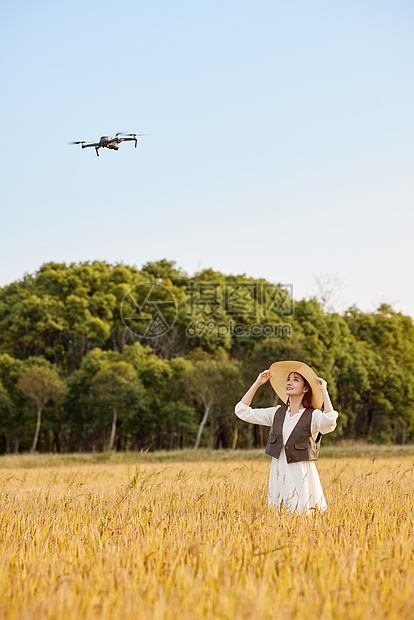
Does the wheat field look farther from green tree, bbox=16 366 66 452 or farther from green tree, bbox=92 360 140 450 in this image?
green tree, bbox=16 366 66 452

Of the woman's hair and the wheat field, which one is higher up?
the woman's hair

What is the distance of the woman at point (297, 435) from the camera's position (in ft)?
18.0

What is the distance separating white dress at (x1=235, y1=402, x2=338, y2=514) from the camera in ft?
17.8

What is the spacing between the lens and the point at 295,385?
5812 millimetres

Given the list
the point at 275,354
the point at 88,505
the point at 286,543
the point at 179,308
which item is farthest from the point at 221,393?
the point at 286,543

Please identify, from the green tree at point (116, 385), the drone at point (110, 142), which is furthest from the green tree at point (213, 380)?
the drone at point (110, 142)

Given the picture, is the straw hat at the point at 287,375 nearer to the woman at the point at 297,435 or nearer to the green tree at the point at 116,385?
the woman at the point at 297,435

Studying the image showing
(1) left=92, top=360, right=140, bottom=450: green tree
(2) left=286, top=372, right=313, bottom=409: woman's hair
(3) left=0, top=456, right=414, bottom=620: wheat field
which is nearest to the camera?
(3) left=0, top=456, right=414, bottom=620: wheat field

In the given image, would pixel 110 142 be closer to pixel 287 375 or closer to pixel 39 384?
pixel 287 375

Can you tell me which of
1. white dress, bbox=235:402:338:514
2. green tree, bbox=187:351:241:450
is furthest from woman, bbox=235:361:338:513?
green tree, bbox=187:351:241:450

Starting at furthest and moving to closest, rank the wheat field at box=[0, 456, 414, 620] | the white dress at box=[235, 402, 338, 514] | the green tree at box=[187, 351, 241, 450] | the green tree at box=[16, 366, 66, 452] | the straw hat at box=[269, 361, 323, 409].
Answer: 1. the green tree at box=[16, 366, 66, 452]
2. the green tree at box=[187, 351, 241, 450]
3. the straw hat at box=[269, 361, 323, 409]
4. the white dress at box=[235, 402, 338, 514]
5. the wheat field at box=[0, 456, 414, 620]

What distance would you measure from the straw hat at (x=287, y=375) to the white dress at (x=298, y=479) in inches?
6.2

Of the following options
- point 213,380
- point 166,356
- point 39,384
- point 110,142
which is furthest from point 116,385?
point 110,142

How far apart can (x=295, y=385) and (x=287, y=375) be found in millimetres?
328
